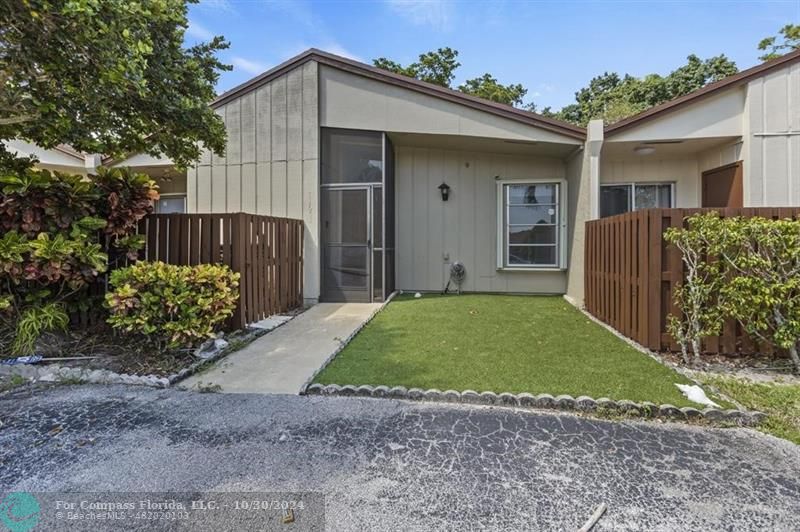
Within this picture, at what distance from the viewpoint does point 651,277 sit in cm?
438

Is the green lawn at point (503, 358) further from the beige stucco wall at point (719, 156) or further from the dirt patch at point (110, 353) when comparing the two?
the beige stucco wall at point (719, 156)

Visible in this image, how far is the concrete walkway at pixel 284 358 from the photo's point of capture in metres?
3.75

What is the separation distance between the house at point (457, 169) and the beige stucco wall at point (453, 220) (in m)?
0.03

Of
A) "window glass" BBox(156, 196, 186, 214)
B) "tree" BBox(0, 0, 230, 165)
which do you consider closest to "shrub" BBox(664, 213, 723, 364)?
"tree" BBox(0, 0, 230, 165)

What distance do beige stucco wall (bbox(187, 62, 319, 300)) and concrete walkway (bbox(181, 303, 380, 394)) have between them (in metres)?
1.76

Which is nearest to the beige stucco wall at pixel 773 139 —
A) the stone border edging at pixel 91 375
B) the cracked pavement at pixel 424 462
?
the cracked pavement at pixel 424 462

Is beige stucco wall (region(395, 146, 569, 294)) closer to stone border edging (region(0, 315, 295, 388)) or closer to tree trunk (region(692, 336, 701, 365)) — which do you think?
tree trunk (region(692, 336, 701, 365))

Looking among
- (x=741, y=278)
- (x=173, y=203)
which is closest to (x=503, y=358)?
(x=741, y=278)

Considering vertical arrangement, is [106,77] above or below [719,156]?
below

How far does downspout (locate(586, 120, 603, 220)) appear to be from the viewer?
6.68 meters

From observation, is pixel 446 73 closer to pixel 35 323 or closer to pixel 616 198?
pixel 616 198

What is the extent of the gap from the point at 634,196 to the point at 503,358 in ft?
20.4

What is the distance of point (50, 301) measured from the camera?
4.77 metres

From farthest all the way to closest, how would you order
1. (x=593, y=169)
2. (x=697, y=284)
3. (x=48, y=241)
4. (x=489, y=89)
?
(x=489, y=89)
(x=593, y=169)
(x=48, y=241)
(x=697, y=284)
